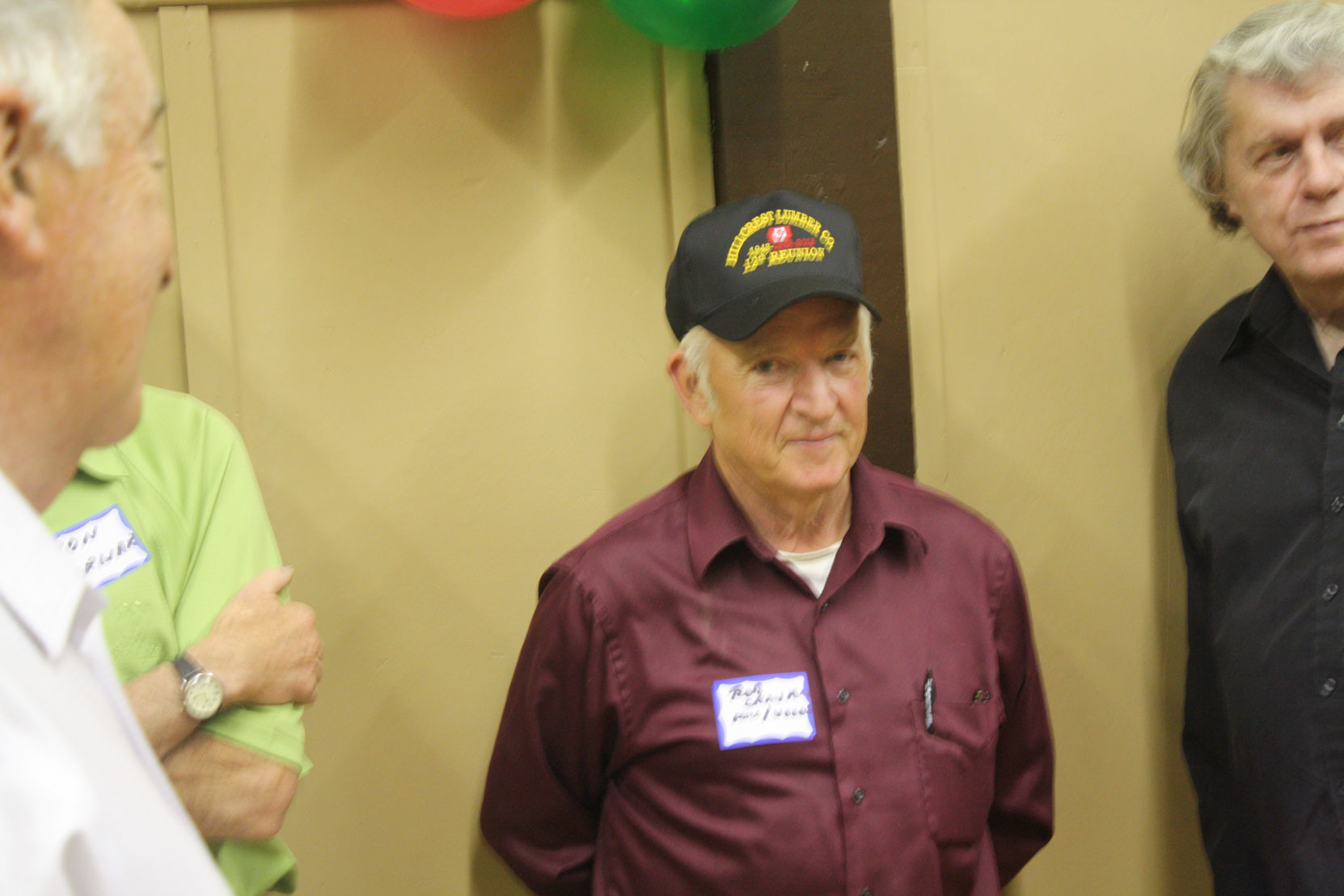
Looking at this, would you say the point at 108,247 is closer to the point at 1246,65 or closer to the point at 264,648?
the point at 264,648

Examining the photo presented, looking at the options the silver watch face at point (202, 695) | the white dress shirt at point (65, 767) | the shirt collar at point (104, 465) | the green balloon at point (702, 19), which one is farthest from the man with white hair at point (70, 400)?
the green balloon at point (702, 19)

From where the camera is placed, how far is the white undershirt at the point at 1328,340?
2.05 m

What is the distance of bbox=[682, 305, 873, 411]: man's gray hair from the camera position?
1.86 metres

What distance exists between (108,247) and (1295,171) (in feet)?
6.24

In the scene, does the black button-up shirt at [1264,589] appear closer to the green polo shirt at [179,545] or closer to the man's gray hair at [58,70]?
the green polo shirt at [179,545]

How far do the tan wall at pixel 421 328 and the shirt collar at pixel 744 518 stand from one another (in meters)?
0.36

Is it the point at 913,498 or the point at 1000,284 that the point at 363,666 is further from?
the point at 1000,284

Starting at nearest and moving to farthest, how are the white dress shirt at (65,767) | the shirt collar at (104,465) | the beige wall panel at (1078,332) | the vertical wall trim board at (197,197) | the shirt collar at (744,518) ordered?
the white dress shirt at (65,767) < the shirt collar at (104,465) < the shirt collar at (744,518) < the vertical wall trim board at (197,197) < the beige wall panel at (1078,332)

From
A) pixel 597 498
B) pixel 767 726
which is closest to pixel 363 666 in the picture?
pixel 597 498

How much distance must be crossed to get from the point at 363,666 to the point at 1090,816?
61.6 inches

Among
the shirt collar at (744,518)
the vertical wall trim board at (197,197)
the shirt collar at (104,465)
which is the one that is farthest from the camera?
the vertical wall trim board at (197,197)

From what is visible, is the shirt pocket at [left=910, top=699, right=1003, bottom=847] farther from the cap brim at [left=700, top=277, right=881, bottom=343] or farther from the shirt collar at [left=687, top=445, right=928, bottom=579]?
the cap brim at [left=700, top=277, right=881, bottom=343]

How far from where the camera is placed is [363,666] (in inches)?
85.2

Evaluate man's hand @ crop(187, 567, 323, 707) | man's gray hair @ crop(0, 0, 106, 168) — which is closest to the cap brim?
man's hand @ crop(187, 567, 323, 707)
